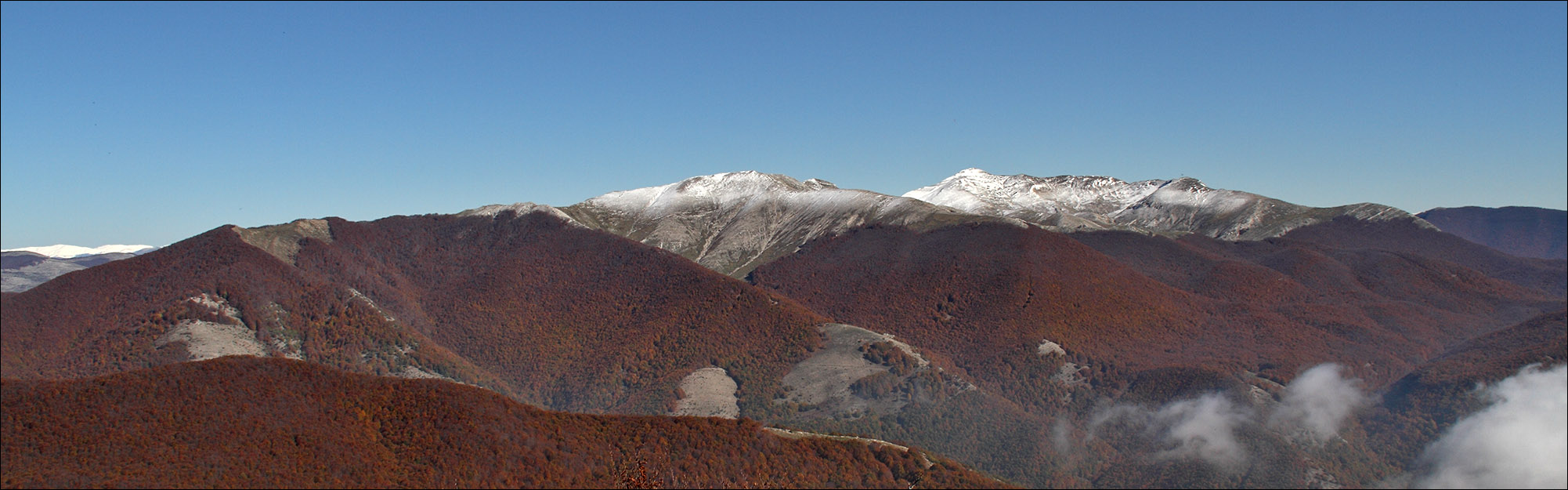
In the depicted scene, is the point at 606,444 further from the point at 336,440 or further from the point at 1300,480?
the point at 1300,480

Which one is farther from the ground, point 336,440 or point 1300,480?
point 336,440

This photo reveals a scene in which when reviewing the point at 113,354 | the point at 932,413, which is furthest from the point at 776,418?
the point at 113,354

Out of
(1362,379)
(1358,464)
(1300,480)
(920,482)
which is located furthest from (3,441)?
(1362,379)

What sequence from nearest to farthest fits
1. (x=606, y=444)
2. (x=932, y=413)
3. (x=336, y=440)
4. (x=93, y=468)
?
1. (x=93, y=468)
2. (x=336, y=440)
3. (x=606, y=444)
4. (x=932, y=413)

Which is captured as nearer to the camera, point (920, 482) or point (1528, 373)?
point (920, 482)

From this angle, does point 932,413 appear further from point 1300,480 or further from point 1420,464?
point 1420,464

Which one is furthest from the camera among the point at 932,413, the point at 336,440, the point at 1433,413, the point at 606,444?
the point at 932,413
